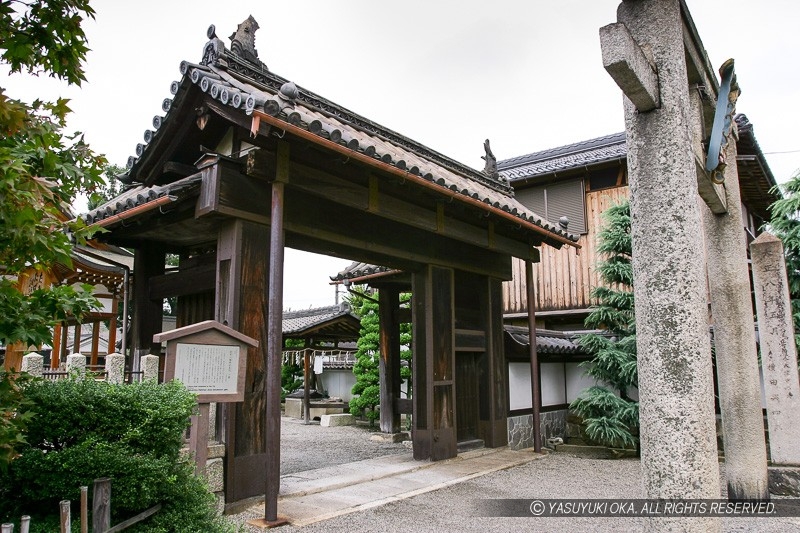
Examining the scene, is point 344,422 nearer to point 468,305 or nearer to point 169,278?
point 468,305

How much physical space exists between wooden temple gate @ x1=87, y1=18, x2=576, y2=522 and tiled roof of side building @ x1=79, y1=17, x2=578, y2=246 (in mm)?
22

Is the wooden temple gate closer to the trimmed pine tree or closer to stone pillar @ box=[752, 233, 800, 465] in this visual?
the trimmed pine tree

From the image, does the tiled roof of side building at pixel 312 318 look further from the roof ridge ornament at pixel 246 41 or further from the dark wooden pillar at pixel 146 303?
the roof ridge ornament at pixel 246 41

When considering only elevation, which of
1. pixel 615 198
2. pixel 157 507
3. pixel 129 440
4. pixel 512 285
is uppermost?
pixel 615 198

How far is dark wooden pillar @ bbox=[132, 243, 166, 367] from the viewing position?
7125mm

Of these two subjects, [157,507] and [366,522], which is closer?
[157,507]

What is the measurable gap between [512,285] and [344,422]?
648 cm

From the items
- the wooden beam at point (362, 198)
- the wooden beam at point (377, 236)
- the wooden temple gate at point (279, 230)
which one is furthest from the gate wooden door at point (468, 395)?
the wooden beam at point (362, 198)

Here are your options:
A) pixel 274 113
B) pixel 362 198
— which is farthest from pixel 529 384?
pixel 274 113

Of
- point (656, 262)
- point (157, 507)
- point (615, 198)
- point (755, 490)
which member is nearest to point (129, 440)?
point (157, 507)

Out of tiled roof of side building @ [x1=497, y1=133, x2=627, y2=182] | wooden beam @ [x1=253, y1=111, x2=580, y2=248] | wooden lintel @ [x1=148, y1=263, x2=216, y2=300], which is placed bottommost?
wooden lintel @ [x1=148, y1=263, x2=216, y2=300]

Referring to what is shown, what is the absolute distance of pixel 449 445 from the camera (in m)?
8.70

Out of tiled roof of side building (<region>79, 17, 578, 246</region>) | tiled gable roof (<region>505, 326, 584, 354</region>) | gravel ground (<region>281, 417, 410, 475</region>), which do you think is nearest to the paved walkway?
gravel ground (<region>281, 417, 410, 475</region>)

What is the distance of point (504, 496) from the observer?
6.66 m
